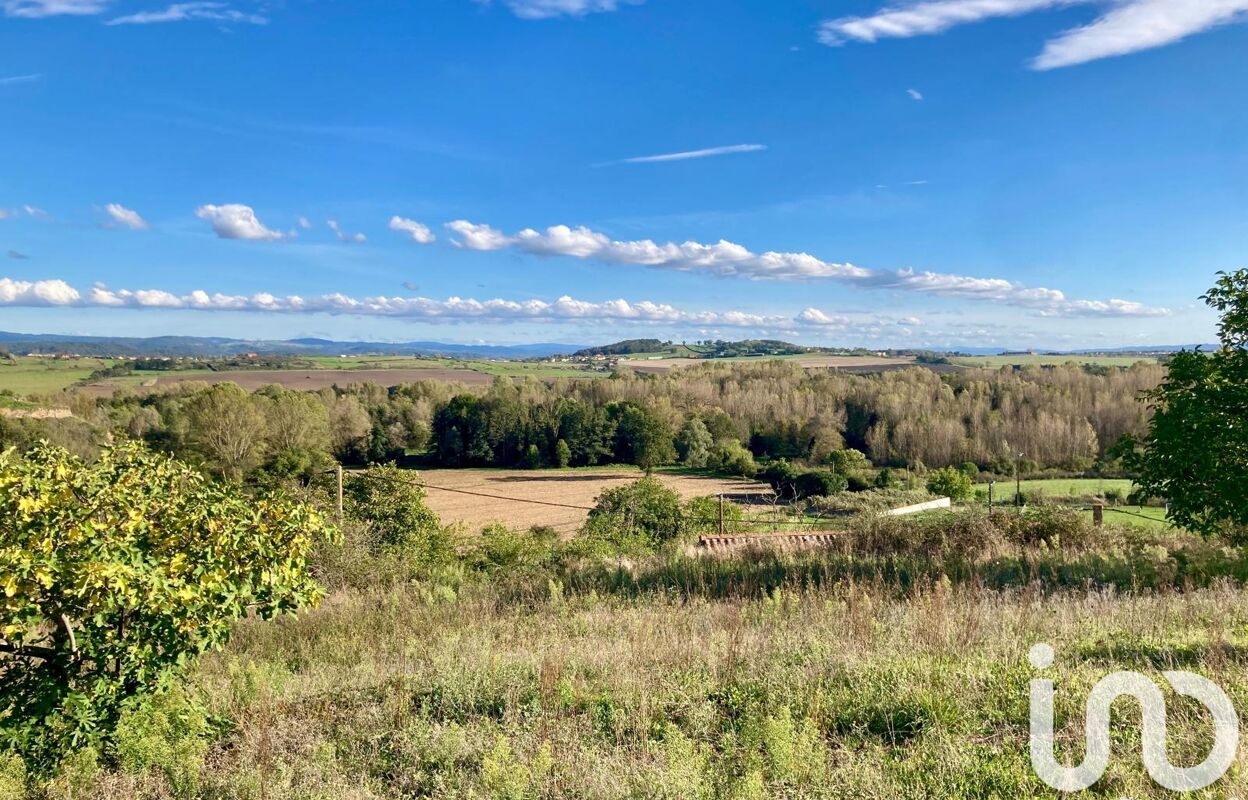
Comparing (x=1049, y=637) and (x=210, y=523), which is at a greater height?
(x=210, y=523)

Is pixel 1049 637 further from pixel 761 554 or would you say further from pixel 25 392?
pixel 25 392

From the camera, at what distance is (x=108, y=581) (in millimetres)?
3908

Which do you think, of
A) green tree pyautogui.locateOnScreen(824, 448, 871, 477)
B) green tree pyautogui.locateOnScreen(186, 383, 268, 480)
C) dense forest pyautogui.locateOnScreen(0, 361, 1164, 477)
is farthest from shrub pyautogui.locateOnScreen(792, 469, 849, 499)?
green tree pyautogui.locateOnScreen(186, 383, 268, 480)

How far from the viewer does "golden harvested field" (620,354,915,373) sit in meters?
124

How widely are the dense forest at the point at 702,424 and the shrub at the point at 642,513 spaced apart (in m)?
35.5

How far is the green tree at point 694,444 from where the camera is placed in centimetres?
6612

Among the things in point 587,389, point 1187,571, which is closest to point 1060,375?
point 587,389

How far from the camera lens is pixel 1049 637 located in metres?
5.89

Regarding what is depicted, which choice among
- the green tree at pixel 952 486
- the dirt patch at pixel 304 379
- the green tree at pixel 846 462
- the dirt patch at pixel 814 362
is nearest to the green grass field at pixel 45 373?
the dirt patch at pixel 304 379

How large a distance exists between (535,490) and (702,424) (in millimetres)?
20376

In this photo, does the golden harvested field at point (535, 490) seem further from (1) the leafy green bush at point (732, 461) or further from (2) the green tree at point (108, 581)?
(2) the green tree at point (108, 581)

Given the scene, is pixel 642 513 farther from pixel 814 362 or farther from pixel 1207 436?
pixel 814 362

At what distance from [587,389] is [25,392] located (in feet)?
178

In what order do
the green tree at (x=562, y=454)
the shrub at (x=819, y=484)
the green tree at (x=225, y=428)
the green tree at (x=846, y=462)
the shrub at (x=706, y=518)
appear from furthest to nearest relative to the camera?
1. the green tree at (x=562, y=454)
2. the green tree at (x=846, y=462)
3. the shrub at (x=819, y=484)
4. the green tree at (x=225, y=428)
5. the shrub at (x=706, y=518)
